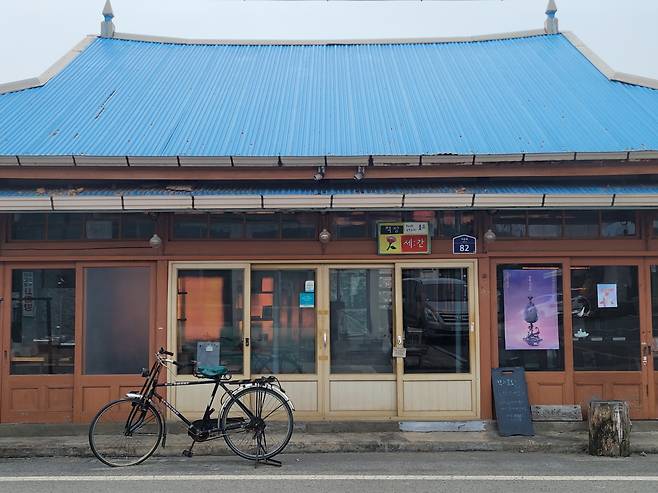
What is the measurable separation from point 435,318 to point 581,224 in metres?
2.44

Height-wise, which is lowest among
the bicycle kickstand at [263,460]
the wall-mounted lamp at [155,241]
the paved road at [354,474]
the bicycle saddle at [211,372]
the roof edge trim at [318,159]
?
the paved road at [354,474]

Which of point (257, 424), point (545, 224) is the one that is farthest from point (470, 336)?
point (257, 424)

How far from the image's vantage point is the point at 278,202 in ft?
26.8

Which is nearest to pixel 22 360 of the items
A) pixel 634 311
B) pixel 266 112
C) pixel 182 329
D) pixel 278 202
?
pixel 182 329

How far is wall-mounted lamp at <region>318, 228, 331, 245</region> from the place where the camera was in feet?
28.3

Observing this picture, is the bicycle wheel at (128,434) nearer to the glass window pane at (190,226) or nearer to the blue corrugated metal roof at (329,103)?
the glass window pane at (190,226)

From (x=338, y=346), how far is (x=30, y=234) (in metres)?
4.58

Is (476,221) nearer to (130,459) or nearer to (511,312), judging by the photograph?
(511,312)

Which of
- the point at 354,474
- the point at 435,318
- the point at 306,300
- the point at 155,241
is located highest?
the point at 155,241

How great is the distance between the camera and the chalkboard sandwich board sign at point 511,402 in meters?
8.17

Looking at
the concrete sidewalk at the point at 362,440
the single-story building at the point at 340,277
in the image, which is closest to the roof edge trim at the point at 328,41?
the single-story building at the point at 340,277

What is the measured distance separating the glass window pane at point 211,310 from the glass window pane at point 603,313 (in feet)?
15.5

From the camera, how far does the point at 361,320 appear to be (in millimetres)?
8938

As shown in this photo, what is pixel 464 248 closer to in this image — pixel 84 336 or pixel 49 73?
pixel 84 336
